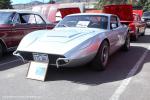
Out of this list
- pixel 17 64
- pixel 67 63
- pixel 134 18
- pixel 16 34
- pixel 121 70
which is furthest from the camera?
pixel 134 18

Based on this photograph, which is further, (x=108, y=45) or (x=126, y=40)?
(x=126, y=40)

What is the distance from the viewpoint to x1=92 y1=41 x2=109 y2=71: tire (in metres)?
6.14

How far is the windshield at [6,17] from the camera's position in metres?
8.20

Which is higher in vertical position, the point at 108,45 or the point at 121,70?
the point at 108,45

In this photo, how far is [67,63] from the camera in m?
5.39

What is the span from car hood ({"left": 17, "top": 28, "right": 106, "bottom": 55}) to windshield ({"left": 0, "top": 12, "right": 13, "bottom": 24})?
86.1 inches

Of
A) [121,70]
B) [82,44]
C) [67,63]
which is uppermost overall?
[82,44]

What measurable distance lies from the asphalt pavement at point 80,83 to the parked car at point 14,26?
919 mm

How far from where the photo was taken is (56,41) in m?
5.74

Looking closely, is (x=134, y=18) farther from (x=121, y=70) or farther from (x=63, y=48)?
(x=63, y=48)

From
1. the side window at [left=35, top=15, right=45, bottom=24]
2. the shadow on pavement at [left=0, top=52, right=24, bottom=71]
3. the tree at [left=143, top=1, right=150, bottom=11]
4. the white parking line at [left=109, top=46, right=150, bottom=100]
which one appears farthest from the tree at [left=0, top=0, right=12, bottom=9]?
the white parking line at [left=109, top=46, right=150, bottom=100]

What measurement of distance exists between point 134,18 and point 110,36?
681cm

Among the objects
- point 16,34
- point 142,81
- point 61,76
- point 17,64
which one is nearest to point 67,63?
point 61,76

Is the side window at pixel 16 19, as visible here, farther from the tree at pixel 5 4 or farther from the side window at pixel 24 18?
the tree at pixel 5 4
